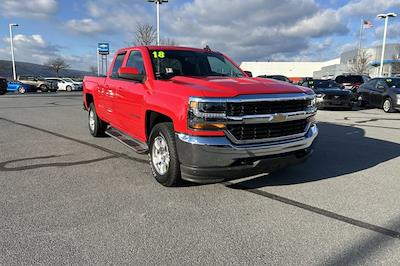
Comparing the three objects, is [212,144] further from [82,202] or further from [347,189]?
[347,189]

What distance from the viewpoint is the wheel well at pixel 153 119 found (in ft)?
16.6

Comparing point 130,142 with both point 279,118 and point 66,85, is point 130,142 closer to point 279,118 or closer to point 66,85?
point 279,118

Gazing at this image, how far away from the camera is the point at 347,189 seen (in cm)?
496

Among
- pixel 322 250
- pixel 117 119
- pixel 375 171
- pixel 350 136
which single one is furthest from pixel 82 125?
pixel 322 250

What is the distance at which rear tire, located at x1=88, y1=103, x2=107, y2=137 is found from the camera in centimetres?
839

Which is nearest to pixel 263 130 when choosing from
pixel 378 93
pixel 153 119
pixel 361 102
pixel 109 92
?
pixel 153 119

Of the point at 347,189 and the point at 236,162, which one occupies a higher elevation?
the point at 236,162

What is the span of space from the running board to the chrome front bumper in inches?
52.4

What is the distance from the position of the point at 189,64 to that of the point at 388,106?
12758mm

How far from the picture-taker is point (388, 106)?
52.0ft

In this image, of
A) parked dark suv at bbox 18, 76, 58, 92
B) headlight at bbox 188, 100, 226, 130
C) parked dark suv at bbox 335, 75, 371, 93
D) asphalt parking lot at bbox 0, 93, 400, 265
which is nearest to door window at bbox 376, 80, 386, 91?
parked dark suv at bbox 335, 75, 371, 93

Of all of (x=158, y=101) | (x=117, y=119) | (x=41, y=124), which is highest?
(x=158, y=101)

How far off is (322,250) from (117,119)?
4505 mm

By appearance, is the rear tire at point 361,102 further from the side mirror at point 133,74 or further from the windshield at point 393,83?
the side mirror at point 133,74
